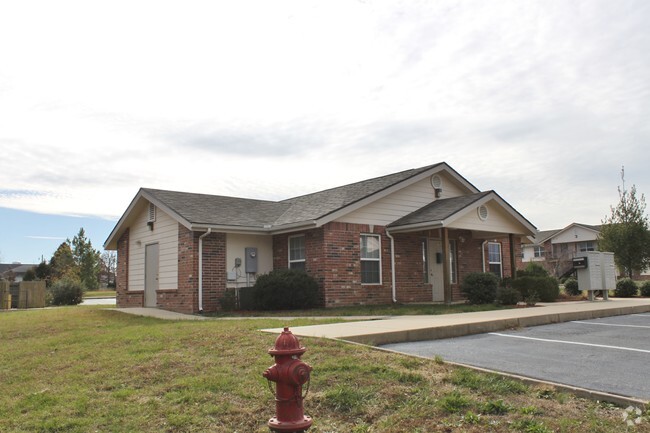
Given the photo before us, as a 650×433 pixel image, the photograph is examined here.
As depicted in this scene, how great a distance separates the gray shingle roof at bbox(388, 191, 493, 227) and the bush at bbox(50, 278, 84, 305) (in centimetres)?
1726

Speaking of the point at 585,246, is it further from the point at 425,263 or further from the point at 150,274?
the point at 150,274

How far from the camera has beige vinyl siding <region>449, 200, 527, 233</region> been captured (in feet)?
58.0

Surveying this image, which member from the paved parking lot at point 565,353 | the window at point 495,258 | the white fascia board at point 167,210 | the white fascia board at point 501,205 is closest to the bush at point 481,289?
the white fascia board at point 501,205

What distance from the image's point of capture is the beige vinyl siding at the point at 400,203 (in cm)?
1794

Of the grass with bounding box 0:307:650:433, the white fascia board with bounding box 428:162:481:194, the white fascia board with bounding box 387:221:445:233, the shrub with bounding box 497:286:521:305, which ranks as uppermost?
the white fascia board with bounding box 428:162:481:194

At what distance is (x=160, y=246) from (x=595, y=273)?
1386 centimetres

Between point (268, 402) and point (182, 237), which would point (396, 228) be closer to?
point (182, 237)

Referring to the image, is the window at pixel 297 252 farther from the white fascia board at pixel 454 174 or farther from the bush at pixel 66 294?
the bush at pixel 66 294

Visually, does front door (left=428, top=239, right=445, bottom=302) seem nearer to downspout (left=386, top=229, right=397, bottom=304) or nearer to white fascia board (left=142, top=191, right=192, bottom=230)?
downspout (left=386, top=229, right=397, bottom=304)

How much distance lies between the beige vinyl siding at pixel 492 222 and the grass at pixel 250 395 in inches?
415

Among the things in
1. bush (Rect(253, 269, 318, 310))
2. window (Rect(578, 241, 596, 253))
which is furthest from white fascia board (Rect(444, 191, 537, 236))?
window (Rect(578, 241, 596, 253))

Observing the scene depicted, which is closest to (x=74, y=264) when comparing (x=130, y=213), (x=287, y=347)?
(x=130, y=213)

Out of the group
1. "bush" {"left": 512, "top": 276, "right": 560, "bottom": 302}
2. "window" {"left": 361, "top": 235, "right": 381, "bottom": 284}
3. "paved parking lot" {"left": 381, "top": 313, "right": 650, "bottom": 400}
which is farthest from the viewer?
"bush" {"left": 512, "top": 276, "right": 560, "bottom": 302}

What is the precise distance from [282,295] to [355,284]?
238cm
